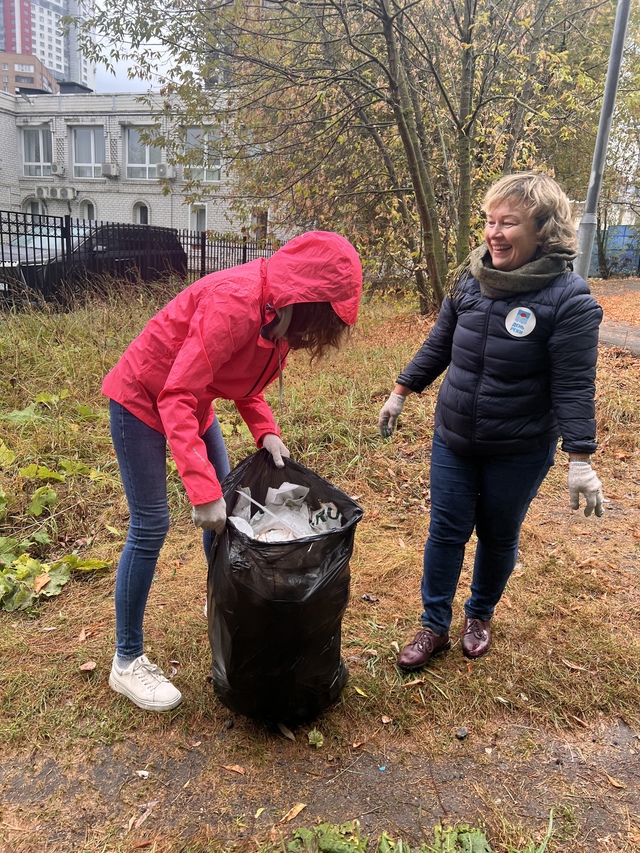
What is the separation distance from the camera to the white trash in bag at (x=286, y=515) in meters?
2.13

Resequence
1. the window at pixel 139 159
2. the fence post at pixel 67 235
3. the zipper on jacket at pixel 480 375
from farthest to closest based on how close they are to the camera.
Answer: the window at pixel 139 159 → the fence post at pixel 67 235 → the zipper on jacket at pixel 480 375

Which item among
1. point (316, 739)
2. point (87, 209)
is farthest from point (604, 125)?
point (87, 209)

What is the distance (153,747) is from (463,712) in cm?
108

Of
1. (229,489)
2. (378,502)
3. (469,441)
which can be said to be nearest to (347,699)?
(229,489)

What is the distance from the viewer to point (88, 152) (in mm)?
32312

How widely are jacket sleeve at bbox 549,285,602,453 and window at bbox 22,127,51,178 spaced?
3719 cm

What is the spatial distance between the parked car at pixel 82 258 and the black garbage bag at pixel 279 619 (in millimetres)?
6159

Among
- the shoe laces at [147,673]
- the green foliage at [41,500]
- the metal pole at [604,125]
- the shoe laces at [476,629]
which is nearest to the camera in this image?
the shoe laces at [147,673]

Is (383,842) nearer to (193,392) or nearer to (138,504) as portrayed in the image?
(138,504)

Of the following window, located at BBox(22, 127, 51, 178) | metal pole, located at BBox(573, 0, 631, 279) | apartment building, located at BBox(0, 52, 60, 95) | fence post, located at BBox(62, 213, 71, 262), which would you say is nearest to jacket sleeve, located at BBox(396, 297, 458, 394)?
metal pole, located at BBox(573, 0, 631, 279)

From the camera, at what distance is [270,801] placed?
1826mm

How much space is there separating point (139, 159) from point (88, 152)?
3931 millimetres


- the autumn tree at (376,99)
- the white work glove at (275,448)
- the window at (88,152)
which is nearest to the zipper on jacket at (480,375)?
the white work glove at (275,448)

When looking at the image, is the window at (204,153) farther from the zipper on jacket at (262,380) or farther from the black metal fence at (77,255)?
the zipper on jacket at (262,380)
